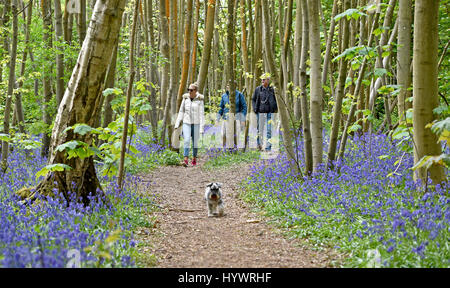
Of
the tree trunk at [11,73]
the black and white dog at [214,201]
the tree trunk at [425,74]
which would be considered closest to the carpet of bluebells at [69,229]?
the tree trunk at [11,73]

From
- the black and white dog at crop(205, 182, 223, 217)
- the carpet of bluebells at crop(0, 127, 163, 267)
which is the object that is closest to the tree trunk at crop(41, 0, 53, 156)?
the carpet of bluebells at crop(0, 127, 163, 267)

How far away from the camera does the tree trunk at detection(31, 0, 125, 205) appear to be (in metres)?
5.57

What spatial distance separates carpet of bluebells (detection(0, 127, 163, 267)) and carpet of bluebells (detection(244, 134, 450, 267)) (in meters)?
2.27

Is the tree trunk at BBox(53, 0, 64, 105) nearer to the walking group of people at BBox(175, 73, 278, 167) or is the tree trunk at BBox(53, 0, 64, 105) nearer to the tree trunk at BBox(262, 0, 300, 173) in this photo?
the walking group of people at BBox(175, 73, 278, 167)

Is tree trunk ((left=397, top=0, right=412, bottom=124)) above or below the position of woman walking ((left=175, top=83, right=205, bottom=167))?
above

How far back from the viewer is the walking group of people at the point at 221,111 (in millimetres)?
11602

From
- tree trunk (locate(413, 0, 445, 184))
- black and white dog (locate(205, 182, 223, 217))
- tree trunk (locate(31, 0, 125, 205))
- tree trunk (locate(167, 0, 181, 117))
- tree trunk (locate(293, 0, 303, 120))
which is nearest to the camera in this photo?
tree trunk (locate(413, 0, 445, 184))

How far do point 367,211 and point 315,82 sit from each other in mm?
3229

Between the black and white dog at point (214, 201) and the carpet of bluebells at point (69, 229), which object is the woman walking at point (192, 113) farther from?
the black and white dog at point (214, 201)

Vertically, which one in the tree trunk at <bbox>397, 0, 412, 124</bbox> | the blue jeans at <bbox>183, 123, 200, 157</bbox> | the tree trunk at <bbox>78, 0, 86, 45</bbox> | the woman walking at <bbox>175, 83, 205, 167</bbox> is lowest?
the blue jeans at <bbox>183, 123, 200, 157</bbox>

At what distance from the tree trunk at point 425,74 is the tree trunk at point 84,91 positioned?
4.05m

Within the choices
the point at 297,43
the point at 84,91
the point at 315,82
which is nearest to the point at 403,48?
the point at 315,82
